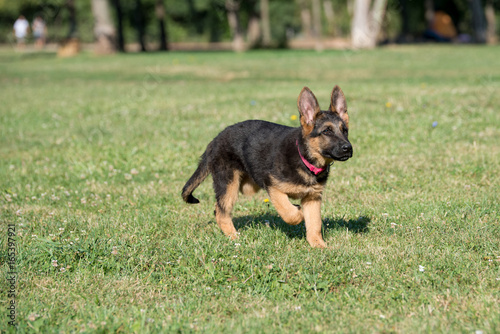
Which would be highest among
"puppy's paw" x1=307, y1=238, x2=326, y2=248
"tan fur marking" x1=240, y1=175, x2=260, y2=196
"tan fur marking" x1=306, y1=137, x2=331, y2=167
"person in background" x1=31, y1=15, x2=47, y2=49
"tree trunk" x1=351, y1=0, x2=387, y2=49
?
"person in background" x1=31, y1=15, x2=47, y2=49

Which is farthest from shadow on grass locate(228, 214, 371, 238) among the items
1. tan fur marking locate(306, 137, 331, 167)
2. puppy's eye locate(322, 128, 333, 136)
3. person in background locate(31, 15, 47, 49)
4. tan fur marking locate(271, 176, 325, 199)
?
person in background locate(31, 15, 47, 49)

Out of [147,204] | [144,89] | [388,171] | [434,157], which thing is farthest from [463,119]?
[144,89]

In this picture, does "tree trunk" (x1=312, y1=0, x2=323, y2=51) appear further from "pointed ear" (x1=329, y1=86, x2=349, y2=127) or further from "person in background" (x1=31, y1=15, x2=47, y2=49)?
"pointed ear" (x1=329, y1=86, x2=349, y2=127)

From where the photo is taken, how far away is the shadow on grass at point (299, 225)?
6066mm

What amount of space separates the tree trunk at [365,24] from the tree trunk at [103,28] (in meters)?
16.3

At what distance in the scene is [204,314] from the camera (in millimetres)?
4320

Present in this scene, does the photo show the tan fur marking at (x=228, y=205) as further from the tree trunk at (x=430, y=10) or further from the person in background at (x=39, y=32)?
the tree trunk at (x=430, y=10)

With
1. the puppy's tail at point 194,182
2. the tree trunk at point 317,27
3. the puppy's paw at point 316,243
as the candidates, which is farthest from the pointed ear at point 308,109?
the tree trunk at point 317,27

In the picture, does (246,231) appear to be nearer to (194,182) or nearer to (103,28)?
(194,182)

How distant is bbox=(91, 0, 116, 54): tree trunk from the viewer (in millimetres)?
36125

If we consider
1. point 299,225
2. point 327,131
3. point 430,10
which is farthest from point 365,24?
point 327,131

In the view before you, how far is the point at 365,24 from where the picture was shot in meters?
40.5

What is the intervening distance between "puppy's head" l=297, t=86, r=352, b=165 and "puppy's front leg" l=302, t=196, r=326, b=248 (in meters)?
0.42

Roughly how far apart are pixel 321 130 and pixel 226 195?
3.89ft
